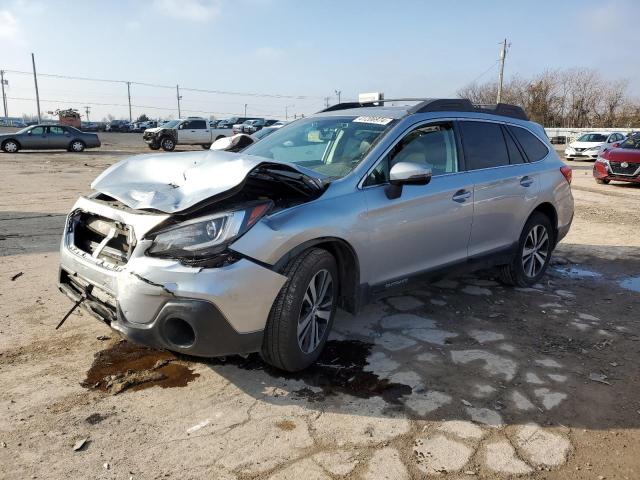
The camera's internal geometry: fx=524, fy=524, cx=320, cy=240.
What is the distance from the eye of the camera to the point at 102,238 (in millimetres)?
3404

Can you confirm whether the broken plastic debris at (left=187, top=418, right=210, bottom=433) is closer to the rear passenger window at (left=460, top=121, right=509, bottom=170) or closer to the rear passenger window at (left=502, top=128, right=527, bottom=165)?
the rear passenger window at (left=460, top=121, right=509, bottom=170)

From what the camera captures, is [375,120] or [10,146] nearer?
[375,120]

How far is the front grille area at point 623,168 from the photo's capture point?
14977 mm

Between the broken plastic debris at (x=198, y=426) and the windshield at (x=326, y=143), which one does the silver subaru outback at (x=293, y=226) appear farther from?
the broken plastic debris at (x=198, y=426)

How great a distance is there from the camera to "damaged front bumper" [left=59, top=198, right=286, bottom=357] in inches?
111

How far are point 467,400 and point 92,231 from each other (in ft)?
8.69

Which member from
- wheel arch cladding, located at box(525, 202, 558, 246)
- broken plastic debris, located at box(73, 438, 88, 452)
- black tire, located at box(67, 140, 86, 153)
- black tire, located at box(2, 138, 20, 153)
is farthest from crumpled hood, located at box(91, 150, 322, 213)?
black tire, located at box(67, 140, 86, 153)

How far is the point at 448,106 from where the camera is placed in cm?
461

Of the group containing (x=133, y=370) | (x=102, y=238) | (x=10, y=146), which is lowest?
(x=133, y=370)

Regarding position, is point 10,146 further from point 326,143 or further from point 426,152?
point 426,152

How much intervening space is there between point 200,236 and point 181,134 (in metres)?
29.1

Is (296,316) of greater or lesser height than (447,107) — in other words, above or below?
below

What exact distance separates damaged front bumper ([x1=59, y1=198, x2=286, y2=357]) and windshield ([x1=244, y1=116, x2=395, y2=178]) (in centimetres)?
119

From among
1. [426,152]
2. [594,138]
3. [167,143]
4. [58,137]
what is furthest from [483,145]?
[167,143]
